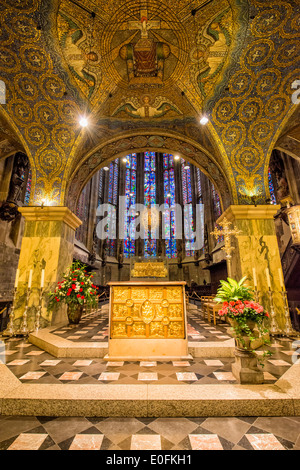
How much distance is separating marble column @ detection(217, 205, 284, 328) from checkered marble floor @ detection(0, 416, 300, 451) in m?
4.30

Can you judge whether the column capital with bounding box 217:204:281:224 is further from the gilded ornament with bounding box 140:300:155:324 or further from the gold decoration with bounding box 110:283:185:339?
the gilded ornament with bounding box 140:300:155:324

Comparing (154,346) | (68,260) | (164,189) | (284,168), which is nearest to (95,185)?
(164,189)

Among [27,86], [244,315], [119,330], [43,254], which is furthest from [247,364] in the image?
[27,86]

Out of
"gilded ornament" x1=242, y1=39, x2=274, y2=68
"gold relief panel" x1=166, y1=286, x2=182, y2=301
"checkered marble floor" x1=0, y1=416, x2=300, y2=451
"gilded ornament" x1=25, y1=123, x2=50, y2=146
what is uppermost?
"gilded ornament" x1=242, y1=39, x2=274, y2=68

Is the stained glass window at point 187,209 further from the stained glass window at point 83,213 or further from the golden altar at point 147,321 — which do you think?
the golden altar at point 147,321

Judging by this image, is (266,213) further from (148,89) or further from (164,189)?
(164,189)

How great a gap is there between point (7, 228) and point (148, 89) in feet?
25.4

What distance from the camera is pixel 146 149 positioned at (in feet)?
28.4

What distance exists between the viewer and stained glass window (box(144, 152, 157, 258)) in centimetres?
2044

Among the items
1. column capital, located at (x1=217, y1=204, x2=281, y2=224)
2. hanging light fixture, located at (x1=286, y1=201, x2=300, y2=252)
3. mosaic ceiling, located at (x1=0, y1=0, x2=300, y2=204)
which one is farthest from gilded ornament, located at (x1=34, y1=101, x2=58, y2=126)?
hanging light fixture, located at (x1=286, y1=201, x2=300, y2=252)

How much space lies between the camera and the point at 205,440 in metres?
1.78

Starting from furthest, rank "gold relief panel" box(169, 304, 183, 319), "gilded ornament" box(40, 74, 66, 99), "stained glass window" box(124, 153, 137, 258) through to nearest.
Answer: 1. "stained glass window" box(124, 153, 137, 258)
2. "gilded ornament" box(40, 74, 66, 99)
3. "gold relief panel" box(169, 304, 183, 319)

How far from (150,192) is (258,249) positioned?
1686cm

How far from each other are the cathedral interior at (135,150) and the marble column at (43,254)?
0.04m
